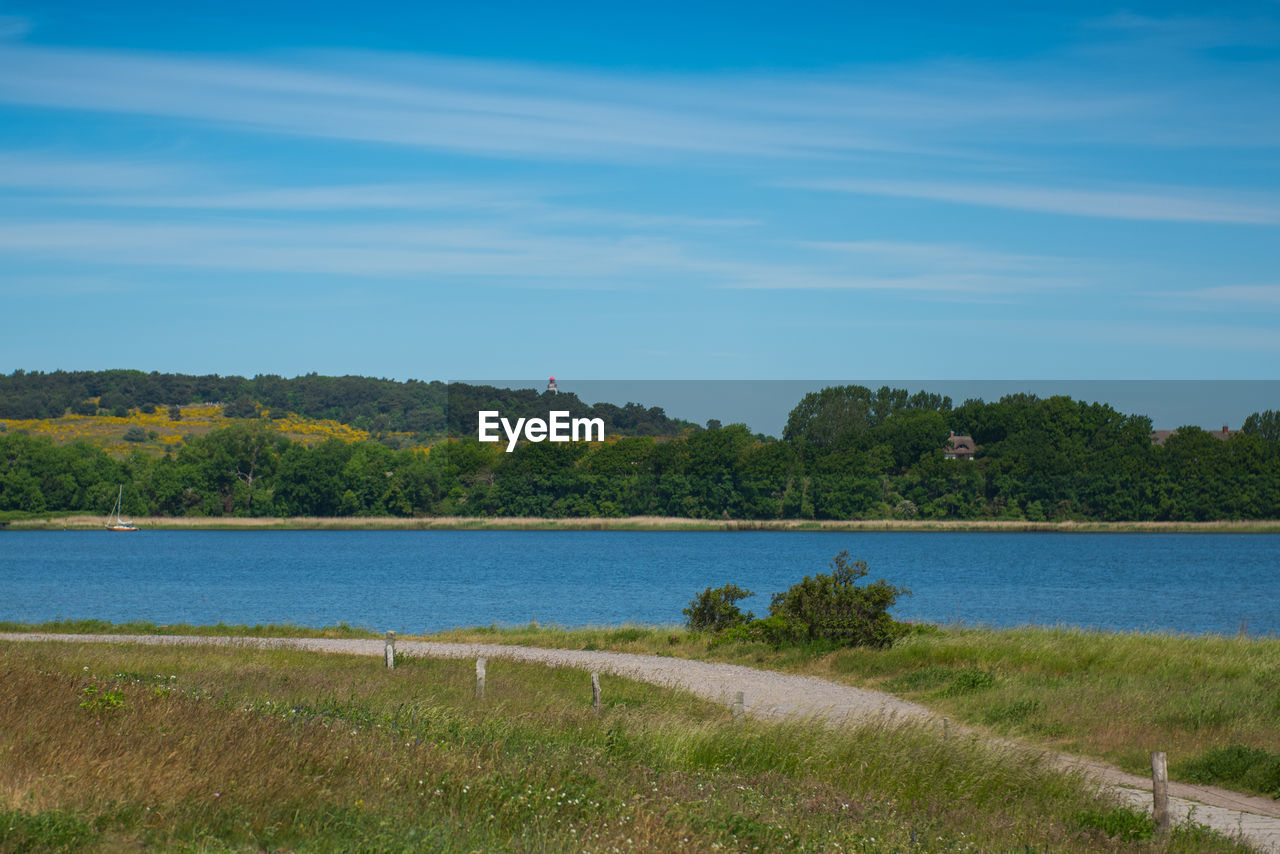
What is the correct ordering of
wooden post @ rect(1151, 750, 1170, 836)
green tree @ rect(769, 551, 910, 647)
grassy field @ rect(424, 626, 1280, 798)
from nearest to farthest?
1. wooden post @ rect(1151, 750, 1170, 836)
2. grassy field @ rect(424, 626, 1280, 798)
3. green tree @ rect(769, 551, 910, 647)

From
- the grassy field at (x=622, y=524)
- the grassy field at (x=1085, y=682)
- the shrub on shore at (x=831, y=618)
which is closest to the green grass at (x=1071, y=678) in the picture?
the grassy field at (x=1085, y=682)

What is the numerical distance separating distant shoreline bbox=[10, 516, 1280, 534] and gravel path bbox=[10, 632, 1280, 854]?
96672 mm

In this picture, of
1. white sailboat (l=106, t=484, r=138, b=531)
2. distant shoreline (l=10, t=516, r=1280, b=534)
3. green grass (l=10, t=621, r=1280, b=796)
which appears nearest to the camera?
green grass (l=10, t=621, r=1280, b=796)

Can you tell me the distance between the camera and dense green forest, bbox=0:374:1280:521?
12656cm

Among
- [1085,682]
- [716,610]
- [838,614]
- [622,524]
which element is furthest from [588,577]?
[622,524]

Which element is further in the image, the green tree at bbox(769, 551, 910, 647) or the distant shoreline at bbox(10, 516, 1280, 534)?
the distant shoreline at bbox(10, 516, 1280, 534)

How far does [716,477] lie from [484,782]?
122208 millimetres

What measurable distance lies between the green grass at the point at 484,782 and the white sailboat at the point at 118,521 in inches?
4820

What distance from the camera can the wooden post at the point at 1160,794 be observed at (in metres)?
10.1

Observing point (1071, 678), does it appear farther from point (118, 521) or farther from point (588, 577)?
point (118, 521)

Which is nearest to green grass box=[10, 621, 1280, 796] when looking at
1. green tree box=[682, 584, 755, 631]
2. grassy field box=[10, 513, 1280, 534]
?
green tree box=[682, 584, 755, 631]

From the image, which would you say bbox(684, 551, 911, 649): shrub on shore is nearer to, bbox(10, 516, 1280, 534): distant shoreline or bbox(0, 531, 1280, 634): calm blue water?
bbox(0, 531, 1280, 634): calm blue water

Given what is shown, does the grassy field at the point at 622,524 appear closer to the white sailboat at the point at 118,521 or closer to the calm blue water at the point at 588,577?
the white sailboat at the point at 118,521

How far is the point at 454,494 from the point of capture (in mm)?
132375
